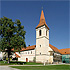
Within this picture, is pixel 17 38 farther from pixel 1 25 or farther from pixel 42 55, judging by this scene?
pixel 42 55

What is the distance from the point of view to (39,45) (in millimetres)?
35594

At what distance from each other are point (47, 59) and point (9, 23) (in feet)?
62.4

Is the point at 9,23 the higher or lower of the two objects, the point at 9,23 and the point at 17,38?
the higher

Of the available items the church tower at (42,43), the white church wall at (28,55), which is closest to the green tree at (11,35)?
the church tower at (42,43)

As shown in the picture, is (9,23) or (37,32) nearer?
(9,23)

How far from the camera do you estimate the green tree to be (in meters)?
25.2

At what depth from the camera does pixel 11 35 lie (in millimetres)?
27797

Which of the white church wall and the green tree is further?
the white church wall

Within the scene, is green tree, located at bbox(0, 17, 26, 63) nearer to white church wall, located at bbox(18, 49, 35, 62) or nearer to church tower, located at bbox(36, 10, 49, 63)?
church tower, located at bbox(36, 10, 49, 63)

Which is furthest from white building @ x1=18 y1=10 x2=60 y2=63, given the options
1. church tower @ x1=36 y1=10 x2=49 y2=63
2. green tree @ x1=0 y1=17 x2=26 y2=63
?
green tree @ x1=0 y1=17 x2=26 y2=63

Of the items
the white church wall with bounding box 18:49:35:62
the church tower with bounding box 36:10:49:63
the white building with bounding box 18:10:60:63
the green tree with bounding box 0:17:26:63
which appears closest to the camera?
the green tree with bounding box 0:17:26:63

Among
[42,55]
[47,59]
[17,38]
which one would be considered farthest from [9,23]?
[47,59]

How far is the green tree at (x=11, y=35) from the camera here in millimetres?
25250

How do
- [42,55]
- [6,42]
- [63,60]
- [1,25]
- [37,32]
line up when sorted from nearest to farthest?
[6,42] < [1,25] < [42,55] < [37,32] < [63,60]
